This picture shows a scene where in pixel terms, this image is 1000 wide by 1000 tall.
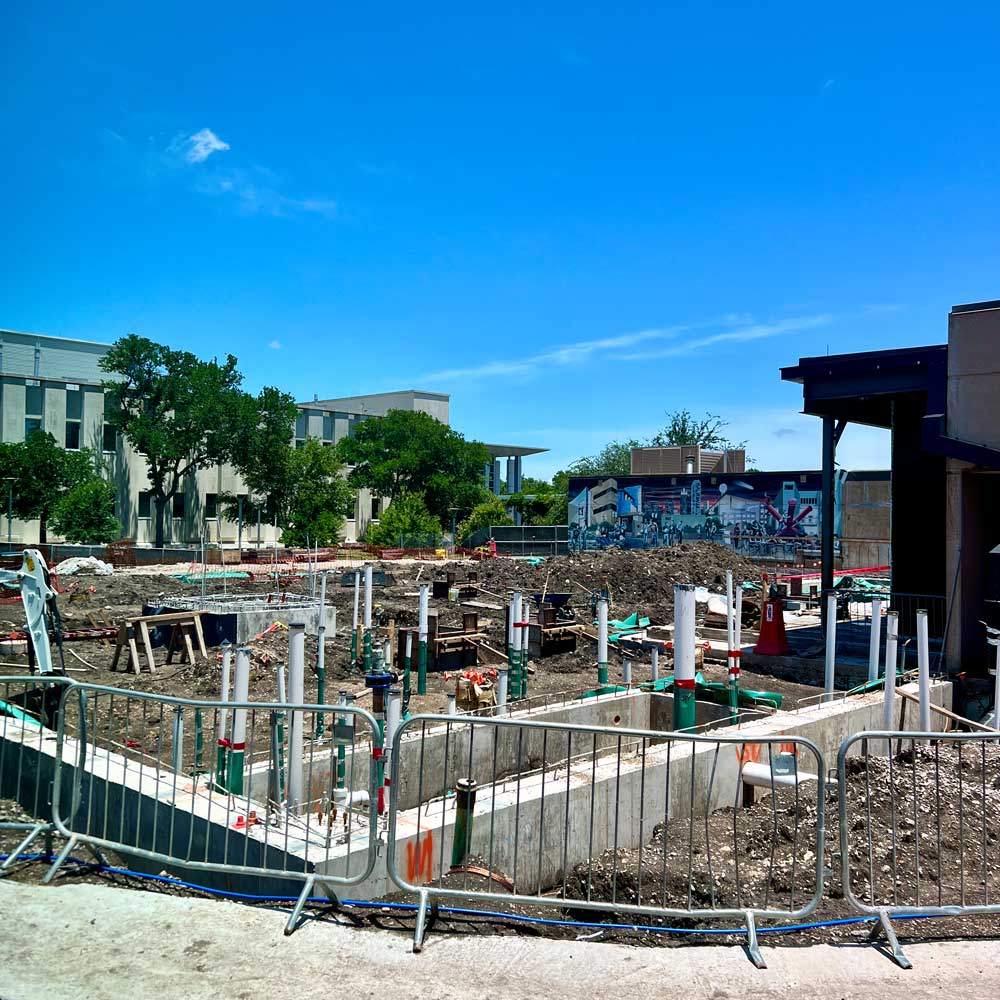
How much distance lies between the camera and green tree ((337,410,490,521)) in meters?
65.2

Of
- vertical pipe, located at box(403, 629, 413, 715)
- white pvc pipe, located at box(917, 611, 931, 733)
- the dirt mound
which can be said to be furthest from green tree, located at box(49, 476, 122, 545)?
white pvc pipe, located at box(917, 611, 931, 733)

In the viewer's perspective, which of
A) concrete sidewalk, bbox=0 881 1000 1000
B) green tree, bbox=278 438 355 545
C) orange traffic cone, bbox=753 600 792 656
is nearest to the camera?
concrete sidewalk, bbox=0 881 1000 1000

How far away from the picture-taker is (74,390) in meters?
54.8

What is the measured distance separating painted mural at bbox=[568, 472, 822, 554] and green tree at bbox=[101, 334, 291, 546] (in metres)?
21.9

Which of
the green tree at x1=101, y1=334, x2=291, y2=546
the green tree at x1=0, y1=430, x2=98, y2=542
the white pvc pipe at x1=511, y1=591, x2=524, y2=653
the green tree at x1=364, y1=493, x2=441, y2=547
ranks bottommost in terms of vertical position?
the white pvc pipe at x1=511, y1=591, x2=524, y2=653

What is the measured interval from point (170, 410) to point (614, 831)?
2173 inches

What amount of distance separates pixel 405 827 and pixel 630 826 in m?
3.17

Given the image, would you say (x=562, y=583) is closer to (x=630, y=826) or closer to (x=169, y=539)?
(x=630, y=826)

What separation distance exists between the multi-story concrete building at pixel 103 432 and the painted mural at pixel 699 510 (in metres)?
20.4

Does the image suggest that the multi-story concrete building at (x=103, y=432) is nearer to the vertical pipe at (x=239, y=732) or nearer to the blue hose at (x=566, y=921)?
the vertical pipe at (x=239, y=732)

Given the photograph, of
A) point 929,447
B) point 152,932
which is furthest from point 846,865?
point 929,447

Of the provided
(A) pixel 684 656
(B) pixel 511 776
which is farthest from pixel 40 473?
(B) pixel 511 776

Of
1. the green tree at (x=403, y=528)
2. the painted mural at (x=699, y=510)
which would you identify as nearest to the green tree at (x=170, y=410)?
the green tree at (x=403, y=528)

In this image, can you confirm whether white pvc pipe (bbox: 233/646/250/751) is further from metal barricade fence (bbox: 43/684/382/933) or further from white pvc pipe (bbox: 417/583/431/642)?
white pvc pipe (bbox: 417/583/431/642)
